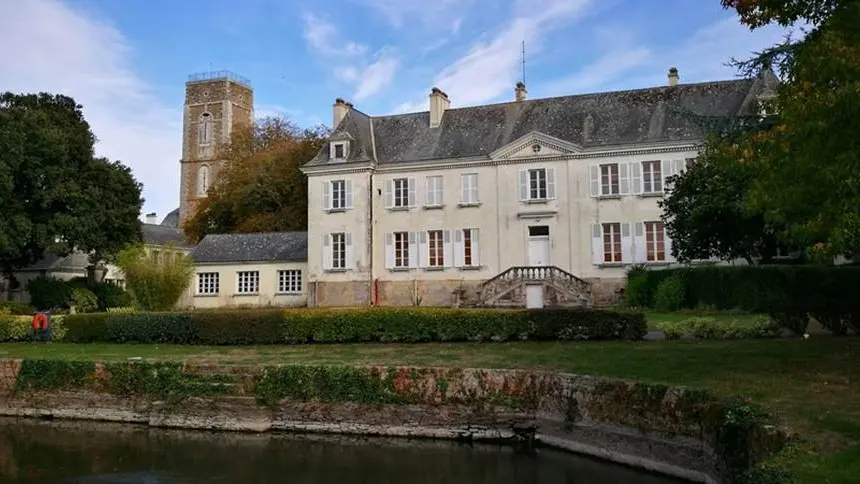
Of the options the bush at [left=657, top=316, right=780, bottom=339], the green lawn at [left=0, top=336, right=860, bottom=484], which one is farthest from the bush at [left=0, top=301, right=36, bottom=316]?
the bush at [left=657, top=316, right=780, bottom=339]

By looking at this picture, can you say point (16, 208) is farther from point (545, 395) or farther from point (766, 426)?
point (766, 426)

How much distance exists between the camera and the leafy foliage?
2720 centimetres

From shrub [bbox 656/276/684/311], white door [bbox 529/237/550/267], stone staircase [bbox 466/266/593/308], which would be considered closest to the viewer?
shrub [bbox 656/276/684/311]

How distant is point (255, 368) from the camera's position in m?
13.2

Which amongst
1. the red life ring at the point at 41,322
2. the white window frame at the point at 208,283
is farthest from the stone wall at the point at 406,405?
the white window frame at the point at 208,283

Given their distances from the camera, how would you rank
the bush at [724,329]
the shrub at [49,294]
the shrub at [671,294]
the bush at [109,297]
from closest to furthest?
the bush at [724,329], the shrub at [671,294], the shrub at [49,294], the bush at [109,297]

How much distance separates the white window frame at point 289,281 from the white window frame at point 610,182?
14.6 metres

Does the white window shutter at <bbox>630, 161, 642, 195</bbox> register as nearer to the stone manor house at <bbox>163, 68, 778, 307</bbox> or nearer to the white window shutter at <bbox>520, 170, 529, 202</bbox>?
the stone manor house at <bbox>163, 68, 778, 307</bbox>

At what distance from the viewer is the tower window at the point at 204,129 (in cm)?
6700

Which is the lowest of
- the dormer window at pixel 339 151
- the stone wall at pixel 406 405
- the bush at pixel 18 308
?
the stone wall at pixel 406 405

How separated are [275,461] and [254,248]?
2480 centimetres

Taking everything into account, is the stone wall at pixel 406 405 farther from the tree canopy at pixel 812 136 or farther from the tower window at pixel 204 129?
the tower window at pixel 204 129

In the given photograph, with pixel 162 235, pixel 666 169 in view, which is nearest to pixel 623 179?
pixel 666 169

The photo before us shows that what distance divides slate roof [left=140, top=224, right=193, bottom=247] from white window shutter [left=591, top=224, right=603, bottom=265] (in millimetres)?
30931
